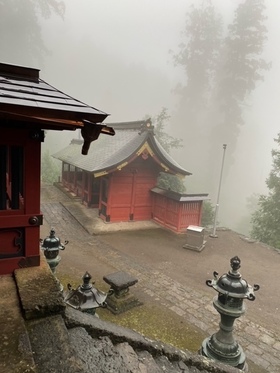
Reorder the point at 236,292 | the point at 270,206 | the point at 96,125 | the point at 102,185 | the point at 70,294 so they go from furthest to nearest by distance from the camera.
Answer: the point at 270,206 < the point at 102,185 < the point at 70,294 < the point at 236,292 < the point at 96,125

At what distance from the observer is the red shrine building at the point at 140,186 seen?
45.8 feet

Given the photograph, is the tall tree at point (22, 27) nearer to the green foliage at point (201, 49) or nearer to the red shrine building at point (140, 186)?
the green foliage at point (201, 49)

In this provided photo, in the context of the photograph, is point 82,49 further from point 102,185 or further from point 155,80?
point 102,185

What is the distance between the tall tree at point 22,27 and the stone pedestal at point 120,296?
50613 millimetres

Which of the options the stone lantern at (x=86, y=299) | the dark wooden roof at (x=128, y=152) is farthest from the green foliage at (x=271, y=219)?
the stone lantern at (x=86, y=299)

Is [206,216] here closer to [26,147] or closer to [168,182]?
[168,182]

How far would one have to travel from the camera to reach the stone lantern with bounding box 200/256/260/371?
14.6 ft

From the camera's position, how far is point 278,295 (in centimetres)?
870

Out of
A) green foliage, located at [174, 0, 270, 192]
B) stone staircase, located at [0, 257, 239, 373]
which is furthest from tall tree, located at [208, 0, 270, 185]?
stone staircase, located at [0, 257, 239, 373]

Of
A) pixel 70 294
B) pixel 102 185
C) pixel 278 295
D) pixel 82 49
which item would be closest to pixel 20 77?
pixel 70 294

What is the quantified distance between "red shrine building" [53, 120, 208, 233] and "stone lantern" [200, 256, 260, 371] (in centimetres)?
898

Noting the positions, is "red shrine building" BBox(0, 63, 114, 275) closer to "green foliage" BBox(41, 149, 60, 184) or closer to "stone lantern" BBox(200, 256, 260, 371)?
"stone lantern" BBox(200, 256, 260, 371)

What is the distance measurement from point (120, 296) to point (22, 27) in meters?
52.7

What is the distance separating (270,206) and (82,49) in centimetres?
11298
